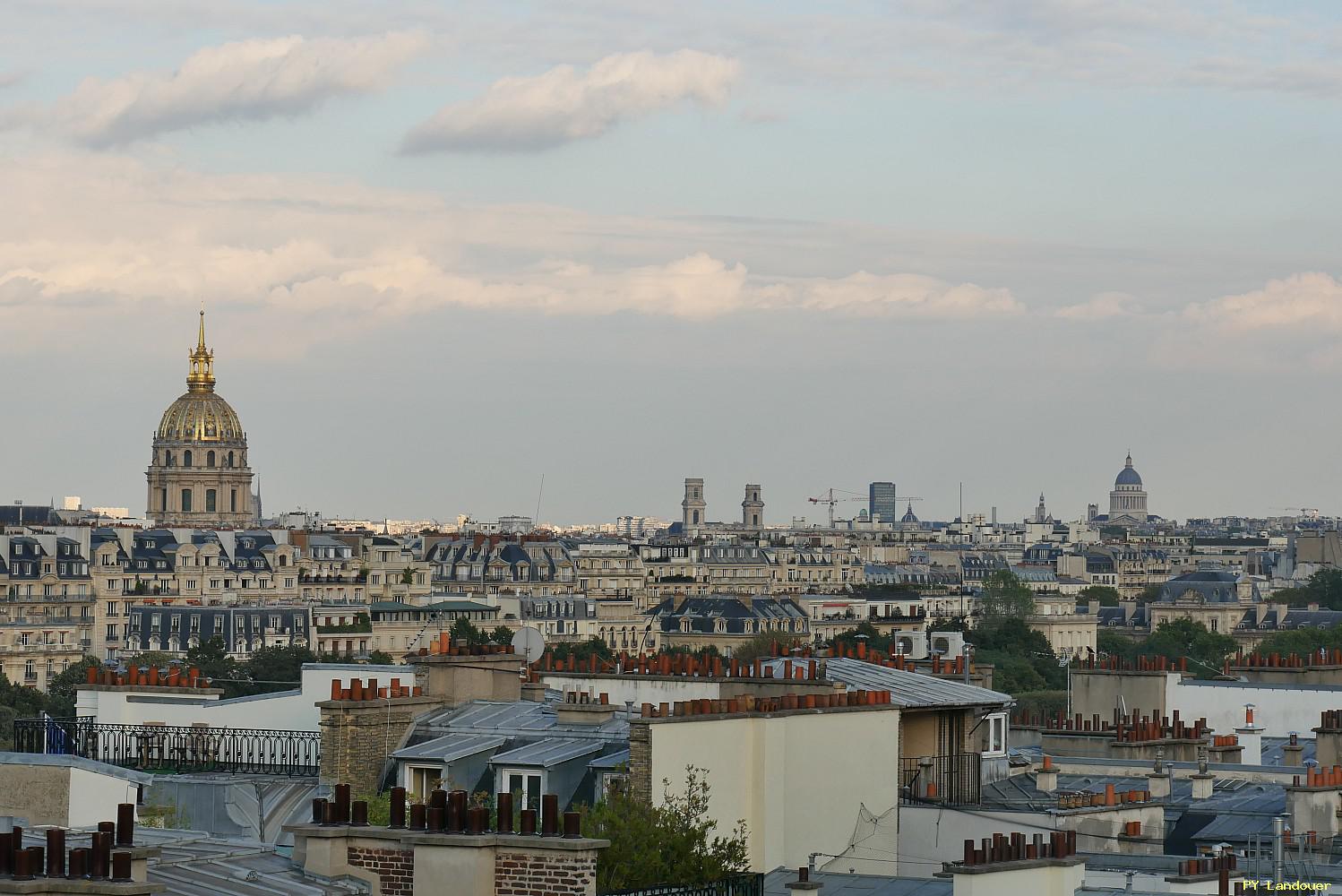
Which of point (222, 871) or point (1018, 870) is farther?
point (1018, 870)

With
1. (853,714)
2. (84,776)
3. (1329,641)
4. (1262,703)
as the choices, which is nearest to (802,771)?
(853,714)


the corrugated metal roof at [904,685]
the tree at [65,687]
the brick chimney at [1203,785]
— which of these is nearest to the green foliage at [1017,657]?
the tree at [65,687]

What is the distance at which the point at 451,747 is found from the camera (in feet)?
77.5

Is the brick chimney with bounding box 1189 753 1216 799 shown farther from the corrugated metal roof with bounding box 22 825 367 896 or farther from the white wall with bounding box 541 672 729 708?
the corrugated metal roof with bounding box 22 825 367 896

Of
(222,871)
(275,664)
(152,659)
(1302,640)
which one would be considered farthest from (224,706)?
(1302,640)

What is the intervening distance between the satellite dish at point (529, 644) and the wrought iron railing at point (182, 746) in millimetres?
2516

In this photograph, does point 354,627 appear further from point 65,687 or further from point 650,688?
point 650,688

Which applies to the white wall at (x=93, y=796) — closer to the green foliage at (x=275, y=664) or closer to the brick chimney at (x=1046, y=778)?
the brick chimney at (x=1046, y=778)

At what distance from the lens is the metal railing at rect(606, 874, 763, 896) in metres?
18.3

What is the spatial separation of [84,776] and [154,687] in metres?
6.78

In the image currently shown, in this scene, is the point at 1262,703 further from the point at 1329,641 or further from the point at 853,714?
the point at 1329,641

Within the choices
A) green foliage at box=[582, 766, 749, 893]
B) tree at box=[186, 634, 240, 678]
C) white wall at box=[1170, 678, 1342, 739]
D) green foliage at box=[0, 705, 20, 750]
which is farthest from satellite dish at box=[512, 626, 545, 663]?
tree at box=[186, 634, 240, 678]

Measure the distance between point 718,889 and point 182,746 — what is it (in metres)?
7.10

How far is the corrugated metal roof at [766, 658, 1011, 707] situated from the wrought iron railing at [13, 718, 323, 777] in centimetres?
444
